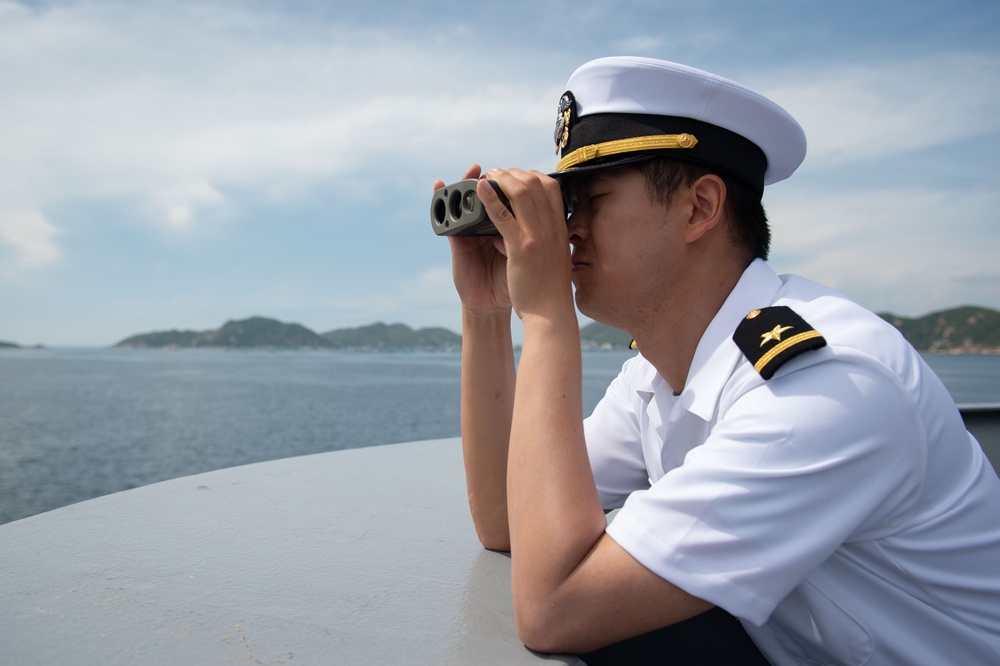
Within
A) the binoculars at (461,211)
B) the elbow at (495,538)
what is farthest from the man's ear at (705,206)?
the elbow at (495,538)

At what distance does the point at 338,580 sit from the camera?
5.42 ft

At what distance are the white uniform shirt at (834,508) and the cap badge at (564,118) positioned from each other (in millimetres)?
593

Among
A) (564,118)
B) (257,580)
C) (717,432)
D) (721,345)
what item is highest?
(564,118)

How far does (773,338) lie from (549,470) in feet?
1.52

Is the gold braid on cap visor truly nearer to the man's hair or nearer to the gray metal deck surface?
the man's hair

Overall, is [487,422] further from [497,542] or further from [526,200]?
[526,200]

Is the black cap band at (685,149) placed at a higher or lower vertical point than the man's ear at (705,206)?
higher

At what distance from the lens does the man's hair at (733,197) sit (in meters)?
1.52

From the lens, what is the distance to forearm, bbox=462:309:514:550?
1.90 m

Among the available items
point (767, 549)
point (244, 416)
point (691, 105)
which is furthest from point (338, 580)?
point (244, 416)

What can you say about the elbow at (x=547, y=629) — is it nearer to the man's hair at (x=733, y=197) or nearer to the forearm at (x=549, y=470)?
the forearm at (x=549, y=470)

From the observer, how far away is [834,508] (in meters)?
1.13

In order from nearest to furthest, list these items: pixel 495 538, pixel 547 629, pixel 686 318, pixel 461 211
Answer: pixel 547 629 → pixel 686 318 → pixel 461 211 → pixel 495 538

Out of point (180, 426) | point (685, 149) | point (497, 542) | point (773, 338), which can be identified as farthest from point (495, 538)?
point (180, 426)
